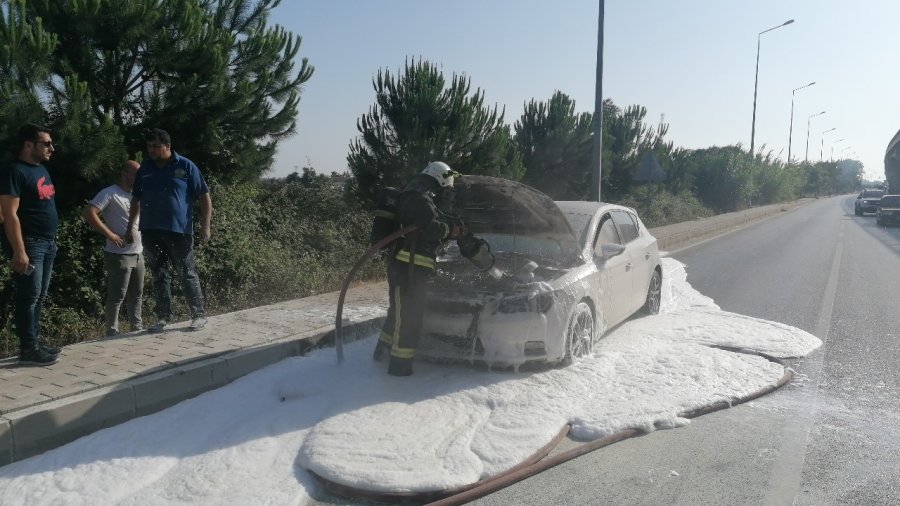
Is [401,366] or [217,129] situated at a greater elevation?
[217,129]

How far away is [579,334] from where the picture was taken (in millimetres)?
5727

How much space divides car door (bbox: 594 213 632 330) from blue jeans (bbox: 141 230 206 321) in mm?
3655

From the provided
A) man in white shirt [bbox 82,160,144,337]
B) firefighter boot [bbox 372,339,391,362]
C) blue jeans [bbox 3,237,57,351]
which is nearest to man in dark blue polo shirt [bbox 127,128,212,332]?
man in white shirt [bbox 82,160,144,337]

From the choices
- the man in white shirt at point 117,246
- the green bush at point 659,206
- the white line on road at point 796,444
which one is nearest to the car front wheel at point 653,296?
the white line on road at point 796,444

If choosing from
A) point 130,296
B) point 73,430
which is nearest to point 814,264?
point 130,296

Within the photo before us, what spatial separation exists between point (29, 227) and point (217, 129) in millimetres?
3715

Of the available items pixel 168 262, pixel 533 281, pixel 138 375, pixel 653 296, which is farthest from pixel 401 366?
pixel 653 296

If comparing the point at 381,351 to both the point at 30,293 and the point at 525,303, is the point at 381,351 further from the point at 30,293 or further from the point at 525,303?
the point at 30,293

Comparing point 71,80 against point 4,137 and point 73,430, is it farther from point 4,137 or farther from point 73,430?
point 73,430

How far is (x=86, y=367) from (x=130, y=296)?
164cm

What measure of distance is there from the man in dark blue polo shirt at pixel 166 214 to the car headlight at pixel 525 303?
8.71 feet

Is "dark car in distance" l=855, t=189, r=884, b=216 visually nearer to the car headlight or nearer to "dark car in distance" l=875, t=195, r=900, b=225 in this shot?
"dark car in distance" l=875, t=195, r=900, b=225

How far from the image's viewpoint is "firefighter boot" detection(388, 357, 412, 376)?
5172 mm

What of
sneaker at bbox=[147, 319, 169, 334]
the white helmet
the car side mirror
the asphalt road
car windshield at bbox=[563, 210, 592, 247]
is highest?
the white helmet
